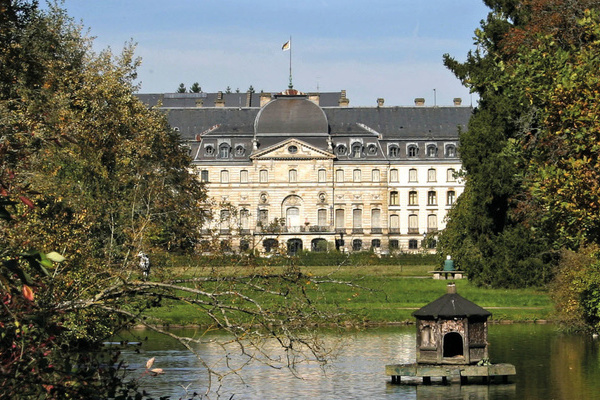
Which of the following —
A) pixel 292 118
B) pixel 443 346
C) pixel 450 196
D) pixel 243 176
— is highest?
pixel 292 118

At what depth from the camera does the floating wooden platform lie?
21.6m

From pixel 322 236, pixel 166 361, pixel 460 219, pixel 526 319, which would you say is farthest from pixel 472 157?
pixel 322 236

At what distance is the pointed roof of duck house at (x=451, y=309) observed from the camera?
2202 centimetres

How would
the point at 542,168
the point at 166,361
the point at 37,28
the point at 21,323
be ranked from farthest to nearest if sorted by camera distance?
the point at 37,28 → the point at 166,361 → the point at 542,168 → the point at 21,323

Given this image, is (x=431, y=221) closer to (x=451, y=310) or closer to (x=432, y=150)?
(x=432, y=150)

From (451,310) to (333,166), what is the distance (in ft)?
245

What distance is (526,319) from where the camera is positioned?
36938 millimetres

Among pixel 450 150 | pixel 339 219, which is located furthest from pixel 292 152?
pixel 450 150

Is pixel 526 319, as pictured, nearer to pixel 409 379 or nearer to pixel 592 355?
pixel 592 355

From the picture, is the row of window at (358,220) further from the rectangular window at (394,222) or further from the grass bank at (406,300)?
the grass bank at (406,300)

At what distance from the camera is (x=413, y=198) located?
98438mm

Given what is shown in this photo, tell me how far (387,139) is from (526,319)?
60.7 metres

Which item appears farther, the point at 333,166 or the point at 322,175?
the point at 322,175

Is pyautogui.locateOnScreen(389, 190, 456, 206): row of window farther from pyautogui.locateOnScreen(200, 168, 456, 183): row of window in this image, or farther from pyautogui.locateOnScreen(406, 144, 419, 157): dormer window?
pyautogui.locateOnScreen(406, 144, 419, 157): dormer window
